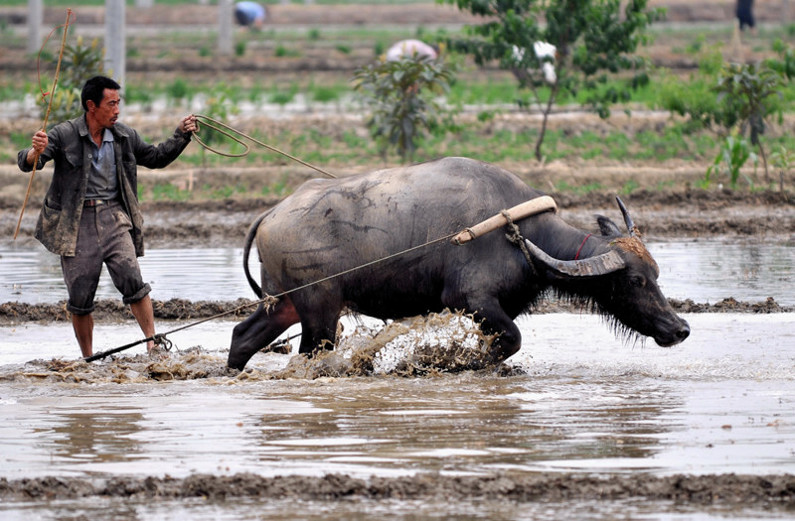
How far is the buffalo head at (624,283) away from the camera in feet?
23.5

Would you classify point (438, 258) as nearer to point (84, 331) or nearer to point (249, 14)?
point (84, 331)

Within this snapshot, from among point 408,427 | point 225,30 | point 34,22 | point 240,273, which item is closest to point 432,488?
point 408,427

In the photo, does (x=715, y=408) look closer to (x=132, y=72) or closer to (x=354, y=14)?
(x=132, y=72)

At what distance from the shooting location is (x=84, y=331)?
7672 millimetres

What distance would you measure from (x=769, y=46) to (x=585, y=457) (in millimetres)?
28548

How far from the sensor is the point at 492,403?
649 cm

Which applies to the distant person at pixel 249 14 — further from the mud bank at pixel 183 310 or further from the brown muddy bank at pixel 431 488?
the brown muddy bank at pixel 431 488

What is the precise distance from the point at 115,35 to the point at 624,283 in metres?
10.6

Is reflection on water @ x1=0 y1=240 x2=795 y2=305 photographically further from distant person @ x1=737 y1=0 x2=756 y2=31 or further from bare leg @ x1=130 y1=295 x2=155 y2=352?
distant person @ x1=737 y1=0 x2=756 y2=31

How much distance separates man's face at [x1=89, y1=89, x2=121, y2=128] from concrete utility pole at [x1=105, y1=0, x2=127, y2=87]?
8.75m

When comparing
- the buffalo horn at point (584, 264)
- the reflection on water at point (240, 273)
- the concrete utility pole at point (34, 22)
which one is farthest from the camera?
the concrete utility pole at point (34, 22)

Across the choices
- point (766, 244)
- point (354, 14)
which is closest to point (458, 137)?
point (766, 244)

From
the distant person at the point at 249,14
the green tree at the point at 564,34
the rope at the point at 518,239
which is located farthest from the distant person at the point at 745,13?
the rope at the point at 518,239

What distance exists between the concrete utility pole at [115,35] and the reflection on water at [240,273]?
3861mm
